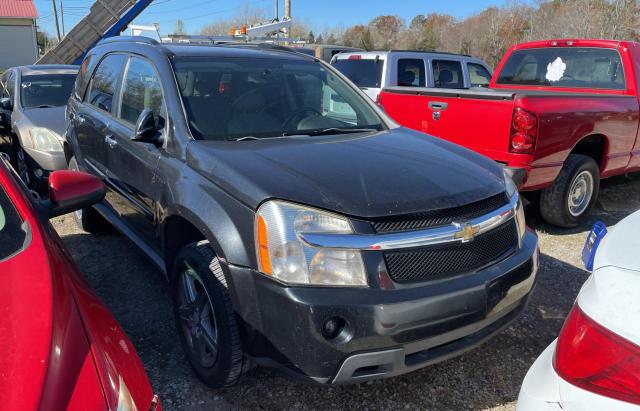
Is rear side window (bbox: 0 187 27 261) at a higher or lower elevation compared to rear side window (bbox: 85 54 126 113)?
lower

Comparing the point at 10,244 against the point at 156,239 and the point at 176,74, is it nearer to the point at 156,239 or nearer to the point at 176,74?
the point at 156,239

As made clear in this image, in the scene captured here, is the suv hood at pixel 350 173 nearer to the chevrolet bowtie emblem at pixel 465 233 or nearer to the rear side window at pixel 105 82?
the chevrolet bowtie emblem at pixel 465 233

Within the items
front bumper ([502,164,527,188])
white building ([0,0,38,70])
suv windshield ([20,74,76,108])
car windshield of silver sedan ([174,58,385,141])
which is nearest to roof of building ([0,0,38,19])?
white building ([0,0,38,70])

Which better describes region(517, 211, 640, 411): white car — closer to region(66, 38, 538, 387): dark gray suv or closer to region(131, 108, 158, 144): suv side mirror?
region(66, 38, 538, 387): dark gray suv

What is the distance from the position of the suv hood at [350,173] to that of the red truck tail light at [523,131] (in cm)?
138

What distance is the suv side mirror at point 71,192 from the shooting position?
2.22m

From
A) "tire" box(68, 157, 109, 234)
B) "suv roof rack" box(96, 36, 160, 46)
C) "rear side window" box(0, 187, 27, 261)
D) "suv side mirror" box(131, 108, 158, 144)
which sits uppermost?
"suv roof rack" box(96, 36, 160, 46)

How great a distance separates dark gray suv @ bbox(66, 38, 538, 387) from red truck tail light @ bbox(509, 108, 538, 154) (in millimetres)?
1299

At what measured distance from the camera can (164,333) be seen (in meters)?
3.18

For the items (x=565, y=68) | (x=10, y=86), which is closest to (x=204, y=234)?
(x=565, y=68)

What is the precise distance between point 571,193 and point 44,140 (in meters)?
5.83

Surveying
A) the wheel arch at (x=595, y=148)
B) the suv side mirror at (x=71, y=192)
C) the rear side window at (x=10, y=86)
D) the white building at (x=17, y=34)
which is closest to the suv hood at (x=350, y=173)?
the suv side mirror at (x=71, y=192)

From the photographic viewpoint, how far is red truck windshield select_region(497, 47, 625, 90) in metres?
5.73

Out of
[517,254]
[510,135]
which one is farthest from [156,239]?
[510,135]
